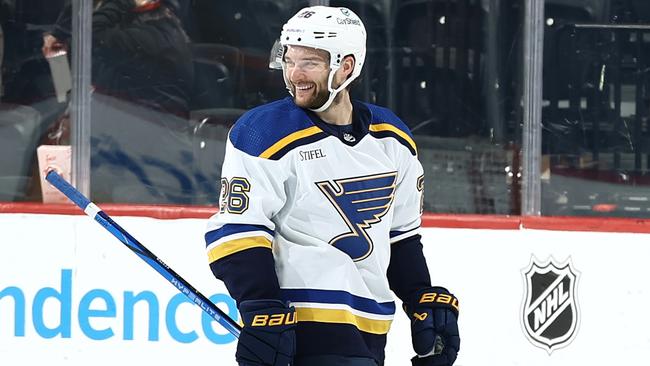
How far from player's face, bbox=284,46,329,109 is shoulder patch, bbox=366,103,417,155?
0.49ft

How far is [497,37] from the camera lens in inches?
207

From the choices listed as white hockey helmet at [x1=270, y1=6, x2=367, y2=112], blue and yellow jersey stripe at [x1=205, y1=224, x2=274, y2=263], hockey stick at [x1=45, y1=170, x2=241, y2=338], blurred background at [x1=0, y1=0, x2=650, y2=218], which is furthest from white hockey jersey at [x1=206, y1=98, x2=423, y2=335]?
blurred background at [x1=0, y1=0, x2=650, y2=218]

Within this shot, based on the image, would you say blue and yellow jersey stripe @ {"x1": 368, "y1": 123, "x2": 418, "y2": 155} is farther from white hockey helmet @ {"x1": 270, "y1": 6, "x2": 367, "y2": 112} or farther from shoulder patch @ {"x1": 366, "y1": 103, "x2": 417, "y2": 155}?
white hockey helmet @ {"x1": 270, "y1": 6, "x2": 367, "y2": 112}

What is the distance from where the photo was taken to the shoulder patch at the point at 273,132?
288 cm

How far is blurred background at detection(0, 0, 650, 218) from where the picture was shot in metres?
5.20

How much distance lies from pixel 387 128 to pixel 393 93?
7.34 ft

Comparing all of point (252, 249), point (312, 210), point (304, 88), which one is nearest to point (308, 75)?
point (304, 88)

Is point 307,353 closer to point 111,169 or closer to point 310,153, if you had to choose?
point 310,153

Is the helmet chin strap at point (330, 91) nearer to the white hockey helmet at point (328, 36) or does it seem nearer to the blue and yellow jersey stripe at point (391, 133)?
the white hockey helmet at point (328, 36)

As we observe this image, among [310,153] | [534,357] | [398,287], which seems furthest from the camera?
[534,357]

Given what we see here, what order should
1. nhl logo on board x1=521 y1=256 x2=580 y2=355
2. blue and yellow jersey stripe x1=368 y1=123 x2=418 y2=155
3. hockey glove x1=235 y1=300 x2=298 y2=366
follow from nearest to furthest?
hockey glove x1=235 y1=300 x2=298 y2=366, blue and yellow jersey stripe x1=368 y1=123 x2=418 y2=155, nhl logo on board x1=521 y1=256 x2=580 y2=355

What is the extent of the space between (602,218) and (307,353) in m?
2.45

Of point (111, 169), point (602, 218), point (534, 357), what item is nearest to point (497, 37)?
point (602, 218)

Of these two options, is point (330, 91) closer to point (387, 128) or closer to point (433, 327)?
point (387, 128)
